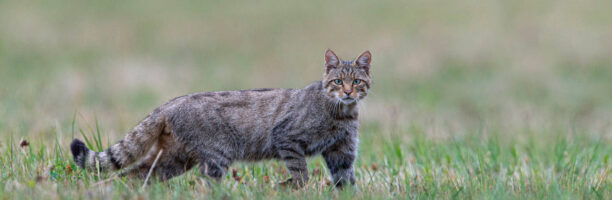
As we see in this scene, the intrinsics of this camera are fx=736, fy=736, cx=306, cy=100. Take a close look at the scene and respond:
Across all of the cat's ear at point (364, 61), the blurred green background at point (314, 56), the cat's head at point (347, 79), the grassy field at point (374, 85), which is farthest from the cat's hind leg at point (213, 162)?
the blurred green background at point (314, 56)

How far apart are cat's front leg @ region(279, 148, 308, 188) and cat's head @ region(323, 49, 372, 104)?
0.56 metres

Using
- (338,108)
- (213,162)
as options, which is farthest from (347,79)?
(213,162)

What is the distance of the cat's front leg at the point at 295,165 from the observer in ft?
18.7

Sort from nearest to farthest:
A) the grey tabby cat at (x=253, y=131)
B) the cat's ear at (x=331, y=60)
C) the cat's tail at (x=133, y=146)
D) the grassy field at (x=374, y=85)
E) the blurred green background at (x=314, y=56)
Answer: the grassy field at (x=374, y=85)
the cat's tail at (x=133, y=146)
the grey tabby cat at (x=253, y=131)
the cat's ear at (x=331, y=60)
the blurred green background at (x=314, y=56)

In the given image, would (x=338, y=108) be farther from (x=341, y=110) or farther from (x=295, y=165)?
(x=295, y=165)

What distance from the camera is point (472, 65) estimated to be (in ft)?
47.4

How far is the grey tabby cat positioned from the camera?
5777 mm

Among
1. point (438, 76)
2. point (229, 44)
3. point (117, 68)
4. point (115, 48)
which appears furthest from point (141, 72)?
point (438, 76)

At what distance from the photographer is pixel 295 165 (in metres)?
5.79

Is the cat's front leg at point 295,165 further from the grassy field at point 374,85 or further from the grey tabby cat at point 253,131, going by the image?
the grassy field at point 374,85

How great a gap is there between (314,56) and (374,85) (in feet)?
8.35

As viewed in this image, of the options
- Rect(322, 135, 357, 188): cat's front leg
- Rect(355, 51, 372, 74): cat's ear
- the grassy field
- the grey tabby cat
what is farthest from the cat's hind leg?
Rect(355, 51, 372, 74): cat's ear

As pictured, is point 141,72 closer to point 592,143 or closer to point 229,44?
point 229,44

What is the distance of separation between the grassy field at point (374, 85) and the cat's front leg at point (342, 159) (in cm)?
12
